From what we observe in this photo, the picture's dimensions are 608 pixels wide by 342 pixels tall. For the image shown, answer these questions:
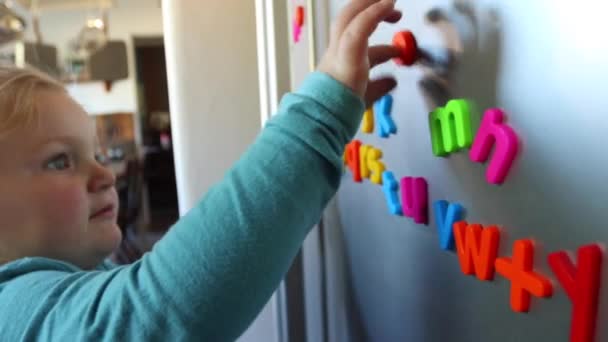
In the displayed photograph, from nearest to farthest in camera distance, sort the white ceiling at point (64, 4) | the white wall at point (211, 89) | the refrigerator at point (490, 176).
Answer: the refrigerator at point (490, 176)
the white wall at point (211, 89)
the white ceiling at point (64, 4)

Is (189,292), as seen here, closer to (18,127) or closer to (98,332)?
(98,332)

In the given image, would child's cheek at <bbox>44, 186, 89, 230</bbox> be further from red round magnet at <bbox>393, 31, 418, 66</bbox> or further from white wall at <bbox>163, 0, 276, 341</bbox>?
white wall at <bbox>163, 0, 276, 341</bbox>

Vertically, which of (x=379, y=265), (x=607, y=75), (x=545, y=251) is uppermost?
(x=607, y=75)

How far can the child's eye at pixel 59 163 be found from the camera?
1.51 feet

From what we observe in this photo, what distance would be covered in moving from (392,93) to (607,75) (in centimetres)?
24

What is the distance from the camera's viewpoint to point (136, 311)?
34 cm

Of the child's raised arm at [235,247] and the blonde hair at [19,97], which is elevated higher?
the blonde hair at [19,97]

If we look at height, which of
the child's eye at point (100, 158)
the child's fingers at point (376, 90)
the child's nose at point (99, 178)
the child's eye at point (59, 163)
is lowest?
the child's eye at point (100, 158)

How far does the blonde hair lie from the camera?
45cm

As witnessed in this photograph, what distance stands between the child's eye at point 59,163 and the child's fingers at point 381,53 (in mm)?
270

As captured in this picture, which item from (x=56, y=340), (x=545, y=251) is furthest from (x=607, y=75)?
(x=56, y=340)

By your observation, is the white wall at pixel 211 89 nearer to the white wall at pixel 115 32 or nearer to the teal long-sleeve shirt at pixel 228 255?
the teal long-sleeve shirt at pixel 228 255

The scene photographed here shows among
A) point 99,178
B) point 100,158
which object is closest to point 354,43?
point 99,178

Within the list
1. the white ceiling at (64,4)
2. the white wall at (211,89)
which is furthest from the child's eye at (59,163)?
the white ceiling at (64,4)
